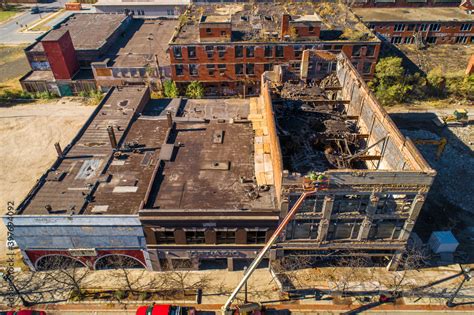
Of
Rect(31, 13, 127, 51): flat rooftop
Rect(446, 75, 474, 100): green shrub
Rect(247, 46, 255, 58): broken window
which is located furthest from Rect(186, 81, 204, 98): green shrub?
Rect(446, 75, 474, 100): green shrub

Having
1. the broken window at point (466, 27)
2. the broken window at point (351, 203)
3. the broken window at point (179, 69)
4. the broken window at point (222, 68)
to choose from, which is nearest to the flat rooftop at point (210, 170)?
the broken window at point (351, 203)

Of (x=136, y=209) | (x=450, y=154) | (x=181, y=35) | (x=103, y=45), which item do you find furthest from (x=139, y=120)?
(x=450, y=154)

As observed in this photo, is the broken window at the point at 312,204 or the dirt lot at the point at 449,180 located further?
the dirt lot at the point at 449,180

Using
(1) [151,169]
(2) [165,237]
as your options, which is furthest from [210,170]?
(2) [165,237]

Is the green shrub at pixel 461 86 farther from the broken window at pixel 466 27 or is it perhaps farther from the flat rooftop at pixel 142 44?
the flat rooftop at pixel 142 44

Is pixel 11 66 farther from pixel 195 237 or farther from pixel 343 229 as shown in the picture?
pixel 343 229

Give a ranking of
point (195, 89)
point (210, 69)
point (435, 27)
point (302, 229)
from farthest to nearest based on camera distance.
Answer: point (435, 27)
point (195, 89)
point (210, 69)
point (302, 229)

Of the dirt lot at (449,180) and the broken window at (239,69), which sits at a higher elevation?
the broken window at (239,69)
